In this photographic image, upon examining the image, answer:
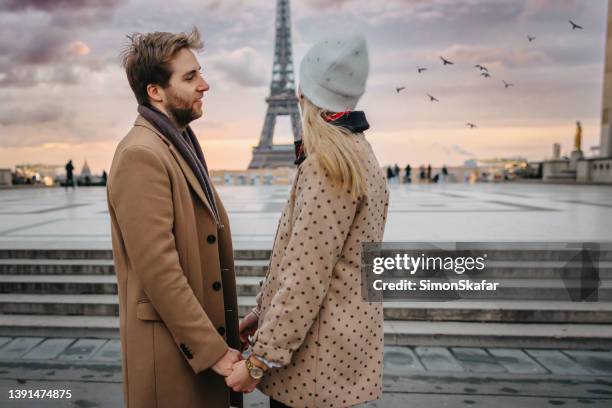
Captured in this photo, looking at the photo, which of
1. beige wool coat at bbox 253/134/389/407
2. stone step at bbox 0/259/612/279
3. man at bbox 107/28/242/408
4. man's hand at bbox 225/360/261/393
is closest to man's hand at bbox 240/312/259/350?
man at bbox 107/28/242/408

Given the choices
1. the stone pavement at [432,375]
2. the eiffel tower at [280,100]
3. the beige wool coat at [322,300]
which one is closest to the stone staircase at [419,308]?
the stone pavement at [432,375]

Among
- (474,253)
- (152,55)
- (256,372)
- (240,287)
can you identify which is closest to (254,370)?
(256,372)

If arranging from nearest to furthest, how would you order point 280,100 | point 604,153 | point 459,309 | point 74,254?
point 459,309 → point 74,254 → point 604,153 → point 280,100

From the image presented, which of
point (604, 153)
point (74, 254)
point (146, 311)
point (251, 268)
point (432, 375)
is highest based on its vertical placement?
point (604, 153)

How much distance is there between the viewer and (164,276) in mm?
1470

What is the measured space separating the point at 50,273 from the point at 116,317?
1267 millimetres

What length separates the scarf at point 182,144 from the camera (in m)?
1.62

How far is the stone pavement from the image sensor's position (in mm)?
3029

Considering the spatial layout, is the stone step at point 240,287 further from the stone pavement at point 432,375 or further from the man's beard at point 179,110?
the man's beard at point 179,110

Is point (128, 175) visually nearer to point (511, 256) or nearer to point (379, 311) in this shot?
point (379, 311)

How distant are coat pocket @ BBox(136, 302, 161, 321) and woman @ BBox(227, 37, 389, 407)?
0.33 meters

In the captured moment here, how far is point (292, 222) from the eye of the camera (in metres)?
1.47

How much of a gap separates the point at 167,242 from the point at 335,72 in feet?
2.40

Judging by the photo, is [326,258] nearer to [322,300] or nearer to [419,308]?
[322,300]
